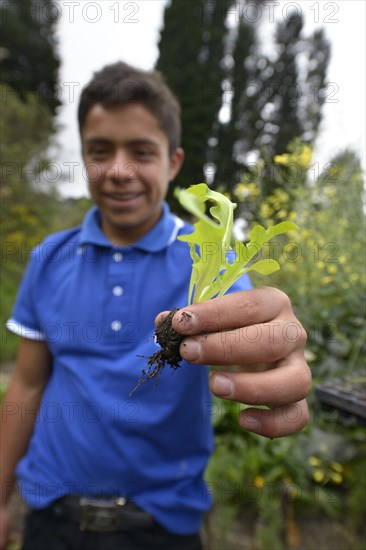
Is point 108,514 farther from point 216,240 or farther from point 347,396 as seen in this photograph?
point 216,240

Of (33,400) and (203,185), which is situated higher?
(203,185)

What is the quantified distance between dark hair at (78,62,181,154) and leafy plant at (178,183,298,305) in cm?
75

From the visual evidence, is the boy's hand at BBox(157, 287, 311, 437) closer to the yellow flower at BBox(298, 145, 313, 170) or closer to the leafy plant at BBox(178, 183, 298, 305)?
the leafy plant at BBox(178, 183, 298, 305)

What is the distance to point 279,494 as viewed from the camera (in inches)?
66.4

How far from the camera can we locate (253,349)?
0.50 m

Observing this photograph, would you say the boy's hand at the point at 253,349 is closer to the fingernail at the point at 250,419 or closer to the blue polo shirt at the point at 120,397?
the fingernail at the point at 250,419

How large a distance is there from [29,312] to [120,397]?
1.36ft

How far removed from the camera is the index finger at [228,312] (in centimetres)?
47

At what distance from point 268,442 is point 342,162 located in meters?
1.32

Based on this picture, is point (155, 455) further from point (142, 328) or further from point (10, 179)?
point (10, 179)

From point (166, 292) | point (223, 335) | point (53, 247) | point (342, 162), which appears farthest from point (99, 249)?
point (342, 162)

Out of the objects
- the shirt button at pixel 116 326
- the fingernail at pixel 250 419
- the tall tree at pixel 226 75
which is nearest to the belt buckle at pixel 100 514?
the shirt button at pixel 116 326

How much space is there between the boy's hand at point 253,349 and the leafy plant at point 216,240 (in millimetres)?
41

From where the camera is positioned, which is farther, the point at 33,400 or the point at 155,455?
the point at 33,400
